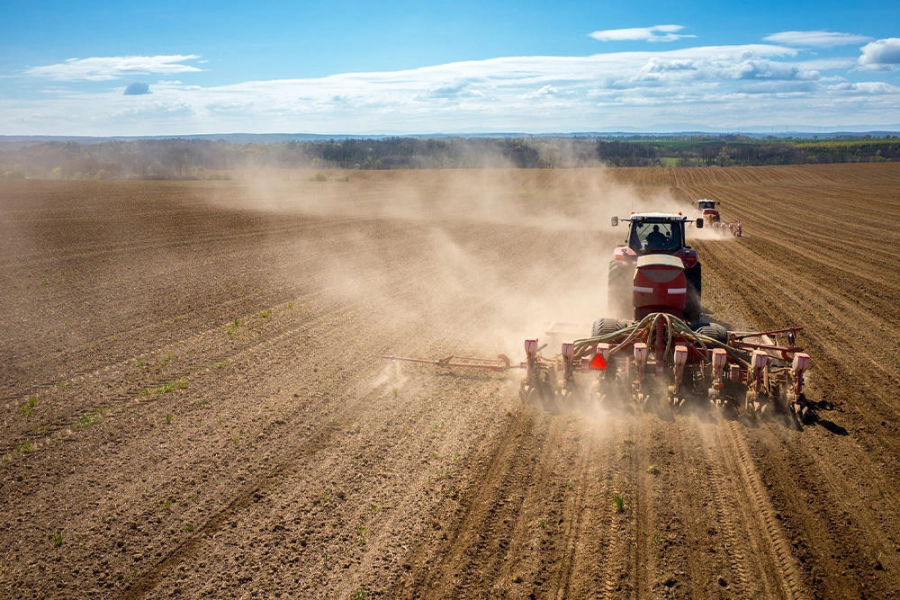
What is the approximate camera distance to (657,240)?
11695 millimetres

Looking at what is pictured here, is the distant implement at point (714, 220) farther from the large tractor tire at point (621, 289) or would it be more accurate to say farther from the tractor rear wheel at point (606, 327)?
the tractor rear wheel at point (606, 327)

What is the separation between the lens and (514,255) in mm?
22031

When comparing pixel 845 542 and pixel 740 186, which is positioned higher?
pixel 740 186

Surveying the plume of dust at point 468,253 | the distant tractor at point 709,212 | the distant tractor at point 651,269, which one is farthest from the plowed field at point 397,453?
the distant tractor at point 709,212

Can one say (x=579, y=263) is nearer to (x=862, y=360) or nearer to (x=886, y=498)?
(x=862, y=360)

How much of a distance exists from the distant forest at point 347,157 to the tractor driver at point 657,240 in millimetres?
37482

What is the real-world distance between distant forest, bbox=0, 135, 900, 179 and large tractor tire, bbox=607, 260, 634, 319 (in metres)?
38.1

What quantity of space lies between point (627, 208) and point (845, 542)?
35.2 metres

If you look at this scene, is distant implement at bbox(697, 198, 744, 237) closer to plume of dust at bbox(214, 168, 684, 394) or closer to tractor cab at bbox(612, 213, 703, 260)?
plume of dust at bbox(214, 168, 684, 394)

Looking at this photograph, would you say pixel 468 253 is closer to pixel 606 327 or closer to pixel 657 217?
pixel 657 217

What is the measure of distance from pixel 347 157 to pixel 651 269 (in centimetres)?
8145

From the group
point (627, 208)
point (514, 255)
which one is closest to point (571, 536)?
point (514, 255)

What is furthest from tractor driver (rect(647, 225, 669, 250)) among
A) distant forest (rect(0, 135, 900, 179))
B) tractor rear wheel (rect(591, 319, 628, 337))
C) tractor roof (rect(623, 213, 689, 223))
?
distant forest (rect(0, 135, 900, 179))

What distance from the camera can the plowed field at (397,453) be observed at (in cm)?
515
